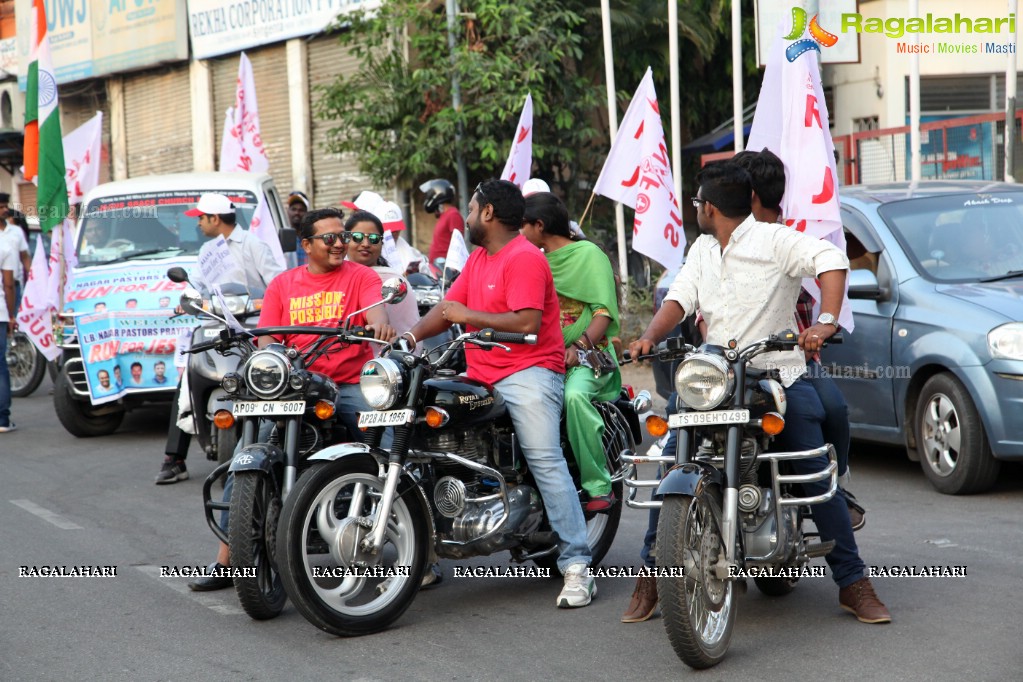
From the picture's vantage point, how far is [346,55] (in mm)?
21750

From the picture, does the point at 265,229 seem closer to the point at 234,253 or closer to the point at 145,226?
the point at 145,226

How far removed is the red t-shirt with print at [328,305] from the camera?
600cm

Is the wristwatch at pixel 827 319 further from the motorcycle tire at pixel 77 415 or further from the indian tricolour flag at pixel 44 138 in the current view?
the indian tricolour flag at pixel 44 138

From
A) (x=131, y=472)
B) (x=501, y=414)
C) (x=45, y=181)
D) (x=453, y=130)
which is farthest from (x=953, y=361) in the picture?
(x=453, y=130)

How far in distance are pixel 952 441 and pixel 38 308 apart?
8.36 metres

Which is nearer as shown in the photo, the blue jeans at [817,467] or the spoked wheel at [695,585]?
the spoked wheel at [695,585]

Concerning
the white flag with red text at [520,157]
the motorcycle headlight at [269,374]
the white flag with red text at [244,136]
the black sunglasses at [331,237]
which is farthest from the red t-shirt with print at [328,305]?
the white flag with red text at [244,136]

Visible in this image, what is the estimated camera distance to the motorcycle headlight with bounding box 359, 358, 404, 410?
5.20 metres

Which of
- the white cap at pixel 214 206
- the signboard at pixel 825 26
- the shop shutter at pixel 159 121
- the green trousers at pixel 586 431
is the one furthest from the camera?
the shop shutter at pixel 159 121

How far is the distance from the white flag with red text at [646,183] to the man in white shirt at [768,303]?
470 cm

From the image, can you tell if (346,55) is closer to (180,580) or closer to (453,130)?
(453,130)

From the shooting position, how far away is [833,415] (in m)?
5.25

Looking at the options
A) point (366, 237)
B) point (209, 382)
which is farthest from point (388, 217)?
point (366, 237)

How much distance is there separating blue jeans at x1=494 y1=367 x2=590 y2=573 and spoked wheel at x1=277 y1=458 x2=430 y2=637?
573mm
